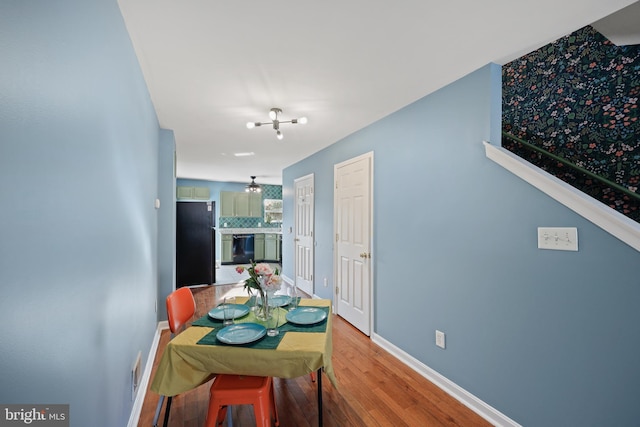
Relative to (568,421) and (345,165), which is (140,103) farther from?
(568,421)

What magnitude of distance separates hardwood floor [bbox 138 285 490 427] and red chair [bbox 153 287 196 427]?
25 centimetres

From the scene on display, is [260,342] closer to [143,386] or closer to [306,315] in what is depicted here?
[306,315]

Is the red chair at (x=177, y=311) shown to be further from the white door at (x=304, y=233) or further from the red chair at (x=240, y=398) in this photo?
the white door at (x=304, y=233)

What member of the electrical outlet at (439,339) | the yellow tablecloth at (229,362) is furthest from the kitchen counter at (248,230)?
the yellow tablecloth at (229,362)

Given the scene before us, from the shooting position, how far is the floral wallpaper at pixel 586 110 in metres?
1.85

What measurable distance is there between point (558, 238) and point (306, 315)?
1.57 metres

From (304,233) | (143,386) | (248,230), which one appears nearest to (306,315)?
(143,386)

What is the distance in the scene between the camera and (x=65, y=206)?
2.92 feet

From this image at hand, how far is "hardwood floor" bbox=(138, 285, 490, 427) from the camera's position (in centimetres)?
186

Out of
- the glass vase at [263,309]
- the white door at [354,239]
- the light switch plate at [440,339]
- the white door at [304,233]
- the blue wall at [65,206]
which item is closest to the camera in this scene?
the blue wall at [65,206]

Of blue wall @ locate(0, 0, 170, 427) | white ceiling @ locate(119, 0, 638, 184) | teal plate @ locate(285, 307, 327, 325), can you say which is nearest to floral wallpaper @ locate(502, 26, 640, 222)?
white ceiling @ locate(119, 0, 638, 184)

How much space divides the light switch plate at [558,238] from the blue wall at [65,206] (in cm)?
232

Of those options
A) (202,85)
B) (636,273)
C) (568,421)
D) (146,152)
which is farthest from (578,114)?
(146,152)

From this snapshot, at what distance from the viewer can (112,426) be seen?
1.34 meters
